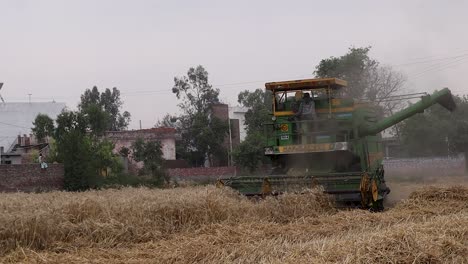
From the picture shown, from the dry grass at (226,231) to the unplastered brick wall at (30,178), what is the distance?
749 inches

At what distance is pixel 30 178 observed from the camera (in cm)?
2862

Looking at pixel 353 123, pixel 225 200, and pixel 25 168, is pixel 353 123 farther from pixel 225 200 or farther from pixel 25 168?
pixel 25 168

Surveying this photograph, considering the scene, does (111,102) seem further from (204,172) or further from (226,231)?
(226,231)

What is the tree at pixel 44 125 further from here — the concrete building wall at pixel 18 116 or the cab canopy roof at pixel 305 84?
the cab canopy roof at pixel 305 84

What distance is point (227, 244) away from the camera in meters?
7.48

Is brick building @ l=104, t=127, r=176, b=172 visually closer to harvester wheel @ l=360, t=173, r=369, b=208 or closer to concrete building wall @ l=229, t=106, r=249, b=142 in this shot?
concrete building wall @ l=229, t=106, r=249, b=142

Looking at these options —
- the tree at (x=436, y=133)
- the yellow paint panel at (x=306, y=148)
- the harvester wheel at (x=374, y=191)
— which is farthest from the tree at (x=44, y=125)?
the harvester wheel at (x=374, y=191)

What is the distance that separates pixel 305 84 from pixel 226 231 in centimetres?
583

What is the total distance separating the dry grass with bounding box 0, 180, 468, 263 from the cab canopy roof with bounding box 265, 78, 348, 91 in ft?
10.3

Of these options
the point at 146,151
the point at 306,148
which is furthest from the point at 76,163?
the point at 306,148

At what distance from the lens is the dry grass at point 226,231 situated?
5.81m

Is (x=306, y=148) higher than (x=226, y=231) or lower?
higher

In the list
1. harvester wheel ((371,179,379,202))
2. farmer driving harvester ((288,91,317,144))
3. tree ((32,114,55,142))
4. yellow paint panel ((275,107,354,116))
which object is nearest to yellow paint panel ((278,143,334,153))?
farmer driving harvester ((288,91,317,144))

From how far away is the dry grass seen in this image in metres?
5.81
